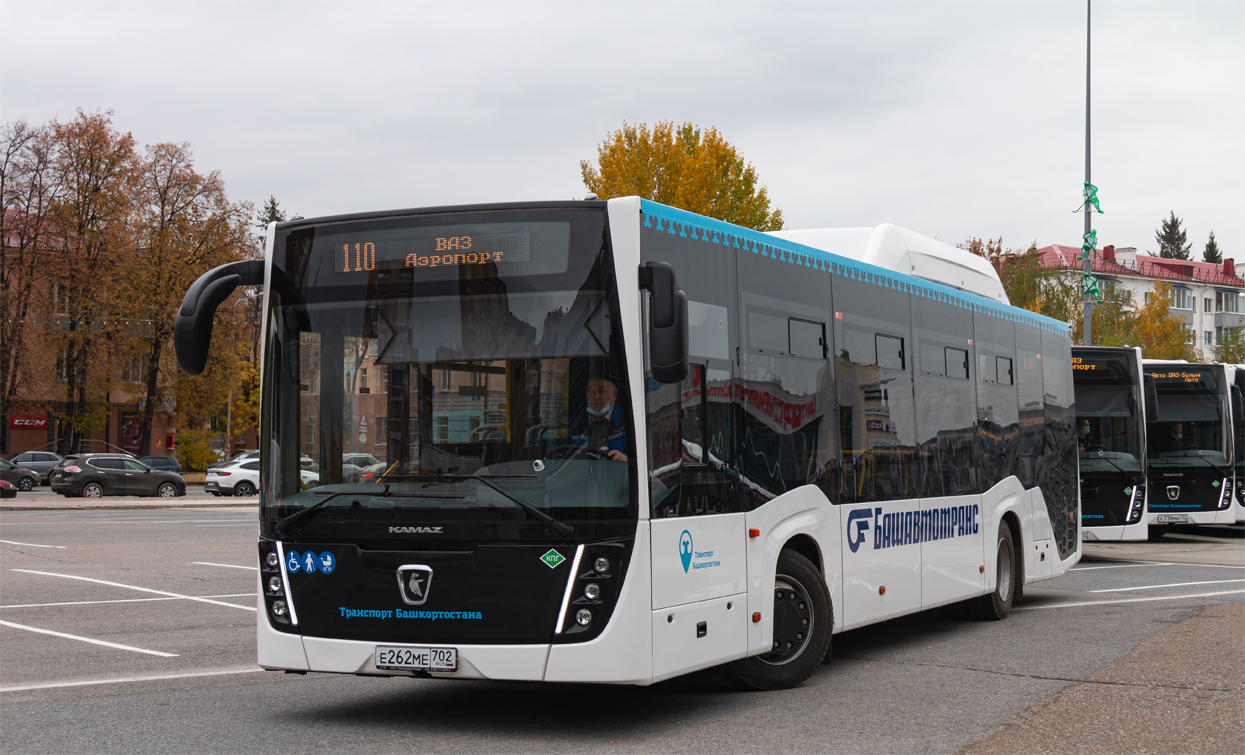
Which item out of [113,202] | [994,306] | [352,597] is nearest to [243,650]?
[352,597]

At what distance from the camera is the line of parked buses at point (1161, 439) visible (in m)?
18.6

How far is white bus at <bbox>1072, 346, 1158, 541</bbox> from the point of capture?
18359 mm

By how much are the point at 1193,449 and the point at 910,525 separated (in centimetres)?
1511

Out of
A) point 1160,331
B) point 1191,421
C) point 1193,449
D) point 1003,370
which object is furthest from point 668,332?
point 1160,331

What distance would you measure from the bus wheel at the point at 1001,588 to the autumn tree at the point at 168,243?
145ft

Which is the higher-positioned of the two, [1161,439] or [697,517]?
[1161,439]

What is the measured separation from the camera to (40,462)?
51.3m

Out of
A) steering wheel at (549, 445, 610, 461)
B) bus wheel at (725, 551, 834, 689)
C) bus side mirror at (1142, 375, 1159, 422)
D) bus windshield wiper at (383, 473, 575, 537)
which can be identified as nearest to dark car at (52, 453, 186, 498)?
bus side mirror at (1142, 375, 1159, 422)

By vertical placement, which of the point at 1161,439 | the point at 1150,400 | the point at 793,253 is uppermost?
the point at 793,253

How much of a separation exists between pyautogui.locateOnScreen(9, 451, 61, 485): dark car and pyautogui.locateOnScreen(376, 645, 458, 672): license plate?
47.9 meters

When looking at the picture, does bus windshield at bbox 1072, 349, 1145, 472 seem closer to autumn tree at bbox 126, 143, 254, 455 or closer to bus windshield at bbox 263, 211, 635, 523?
bus windshield at bbox 263, 211, 635, 523

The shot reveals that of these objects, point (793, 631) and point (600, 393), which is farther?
point (793, 631)

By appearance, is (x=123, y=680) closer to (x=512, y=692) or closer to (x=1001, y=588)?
(x=512, y=692)

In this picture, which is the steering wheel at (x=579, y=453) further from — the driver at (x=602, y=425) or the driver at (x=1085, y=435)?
the driver at (x=1085, y=435)
